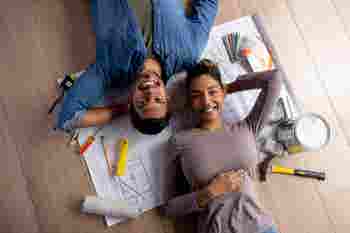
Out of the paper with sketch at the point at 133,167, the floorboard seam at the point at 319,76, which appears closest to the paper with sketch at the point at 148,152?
the paper with sketch at the point at 133,167

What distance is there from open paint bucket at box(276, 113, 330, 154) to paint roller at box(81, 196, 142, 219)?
551 mm

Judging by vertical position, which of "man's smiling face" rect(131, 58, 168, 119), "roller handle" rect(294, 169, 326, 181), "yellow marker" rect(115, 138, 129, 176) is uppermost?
"man's smiling face" rect(131, 58, 168, 119)

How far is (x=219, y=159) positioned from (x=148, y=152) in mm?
259

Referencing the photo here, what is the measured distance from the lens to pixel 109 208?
1.06 m

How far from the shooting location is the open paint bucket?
1014 millimetres

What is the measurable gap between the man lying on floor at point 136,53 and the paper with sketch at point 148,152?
0.23ft

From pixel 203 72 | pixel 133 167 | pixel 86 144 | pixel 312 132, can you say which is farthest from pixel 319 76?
pixel 86 144

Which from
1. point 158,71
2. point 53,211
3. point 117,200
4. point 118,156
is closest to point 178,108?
point 158,71

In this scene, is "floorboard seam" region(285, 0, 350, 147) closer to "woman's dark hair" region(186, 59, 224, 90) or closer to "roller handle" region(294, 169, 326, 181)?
"roller handle" region(294, 169, 326, 181)

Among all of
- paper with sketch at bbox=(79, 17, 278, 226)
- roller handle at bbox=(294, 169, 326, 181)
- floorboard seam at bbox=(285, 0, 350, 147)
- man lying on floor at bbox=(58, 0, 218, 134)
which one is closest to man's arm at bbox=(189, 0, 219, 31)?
man lying on floor at bbox=(58, 0, 218, 134)

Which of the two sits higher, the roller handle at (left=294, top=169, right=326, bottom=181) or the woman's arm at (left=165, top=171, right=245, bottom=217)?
the woman's arm at (left=165, top=171, right=245, bottom=217)

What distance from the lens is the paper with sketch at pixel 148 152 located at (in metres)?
1.10

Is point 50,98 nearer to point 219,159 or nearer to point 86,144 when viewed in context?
point 86,144

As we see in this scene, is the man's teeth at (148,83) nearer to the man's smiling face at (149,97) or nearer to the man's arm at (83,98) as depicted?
the man's smiling face at (149,97)
